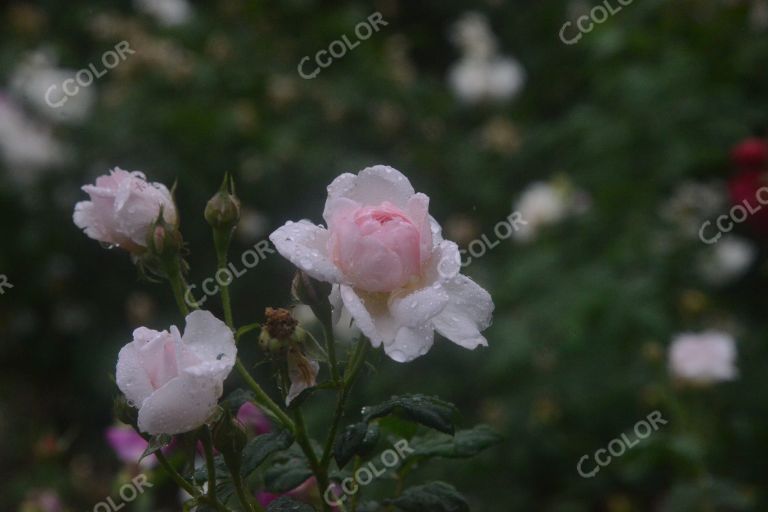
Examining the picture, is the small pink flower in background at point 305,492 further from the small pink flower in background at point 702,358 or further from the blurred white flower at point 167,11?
the blurred white flower at point 167,11

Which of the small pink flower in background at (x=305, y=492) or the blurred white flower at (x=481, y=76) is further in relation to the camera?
the blurred white flower at (x=481, y=76)

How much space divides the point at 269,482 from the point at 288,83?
2.20 metres

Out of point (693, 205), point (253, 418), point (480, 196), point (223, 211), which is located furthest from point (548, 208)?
point (223, 211)

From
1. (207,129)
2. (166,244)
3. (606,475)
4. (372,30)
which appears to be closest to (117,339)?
(207,129)

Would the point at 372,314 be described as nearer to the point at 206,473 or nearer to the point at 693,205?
the point at 206,473

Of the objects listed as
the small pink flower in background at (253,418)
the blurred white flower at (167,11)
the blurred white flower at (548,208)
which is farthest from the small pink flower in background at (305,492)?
the blurred white flower at (167,11)

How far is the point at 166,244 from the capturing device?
2.43 ft

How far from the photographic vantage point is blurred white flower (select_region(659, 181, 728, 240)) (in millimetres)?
2180

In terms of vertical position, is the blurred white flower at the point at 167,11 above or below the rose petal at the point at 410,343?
above

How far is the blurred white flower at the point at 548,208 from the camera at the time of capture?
2225mm

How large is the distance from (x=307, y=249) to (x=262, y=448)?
6.3 inches

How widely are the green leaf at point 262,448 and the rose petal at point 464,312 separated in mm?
148

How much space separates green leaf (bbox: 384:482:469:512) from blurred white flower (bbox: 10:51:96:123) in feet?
7.58

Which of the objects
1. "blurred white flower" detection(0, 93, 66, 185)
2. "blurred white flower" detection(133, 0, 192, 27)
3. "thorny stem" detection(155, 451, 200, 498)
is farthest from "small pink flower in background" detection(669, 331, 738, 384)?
"blurred white flower" detection(133, 0, 192, 27)
